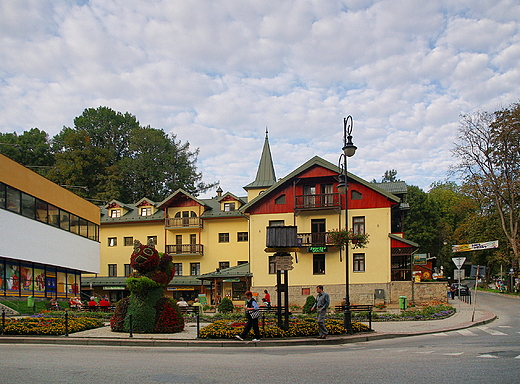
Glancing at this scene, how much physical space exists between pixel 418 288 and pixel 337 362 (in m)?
28.2

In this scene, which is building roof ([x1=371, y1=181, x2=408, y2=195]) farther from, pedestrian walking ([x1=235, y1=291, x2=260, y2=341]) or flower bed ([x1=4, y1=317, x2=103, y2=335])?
flower bed ([x1=4, y1=317, x2=103, y2=335])

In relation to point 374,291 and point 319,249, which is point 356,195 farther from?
point 374,291

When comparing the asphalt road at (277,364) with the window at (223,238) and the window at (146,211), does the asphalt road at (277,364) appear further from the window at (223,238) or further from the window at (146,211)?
the window at (146,211)

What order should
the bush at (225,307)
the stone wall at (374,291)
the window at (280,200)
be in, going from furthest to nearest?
the window at (280,200), the stone wall at (374,291), the bush at (225,307)

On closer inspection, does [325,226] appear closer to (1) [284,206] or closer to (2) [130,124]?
(1) [284,206]

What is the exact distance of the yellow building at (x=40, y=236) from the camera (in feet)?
95.7

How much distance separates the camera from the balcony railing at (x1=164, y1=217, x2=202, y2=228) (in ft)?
162

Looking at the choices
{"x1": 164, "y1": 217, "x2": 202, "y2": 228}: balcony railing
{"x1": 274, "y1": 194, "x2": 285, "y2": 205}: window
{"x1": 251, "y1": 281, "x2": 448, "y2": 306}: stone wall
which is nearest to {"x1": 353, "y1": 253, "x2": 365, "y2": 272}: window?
{"x1": 251, "y1": 281, "x2": 448, "y2": 306}: stone wall

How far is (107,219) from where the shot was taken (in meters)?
52.6

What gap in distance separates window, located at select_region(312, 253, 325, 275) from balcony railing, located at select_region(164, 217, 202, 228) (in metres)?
13.7

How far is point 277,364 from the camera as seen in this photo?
10891 millimetres

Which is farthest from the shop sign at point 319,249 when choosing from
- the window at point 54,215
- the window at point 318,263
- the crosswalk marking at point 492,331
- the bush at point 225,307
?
the crosswalk marking at point 492,331

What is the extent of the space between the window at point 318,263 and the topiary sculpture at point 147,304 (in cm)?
2253

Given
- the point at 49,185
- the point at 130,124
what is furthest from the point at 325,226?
the point at 130,124
